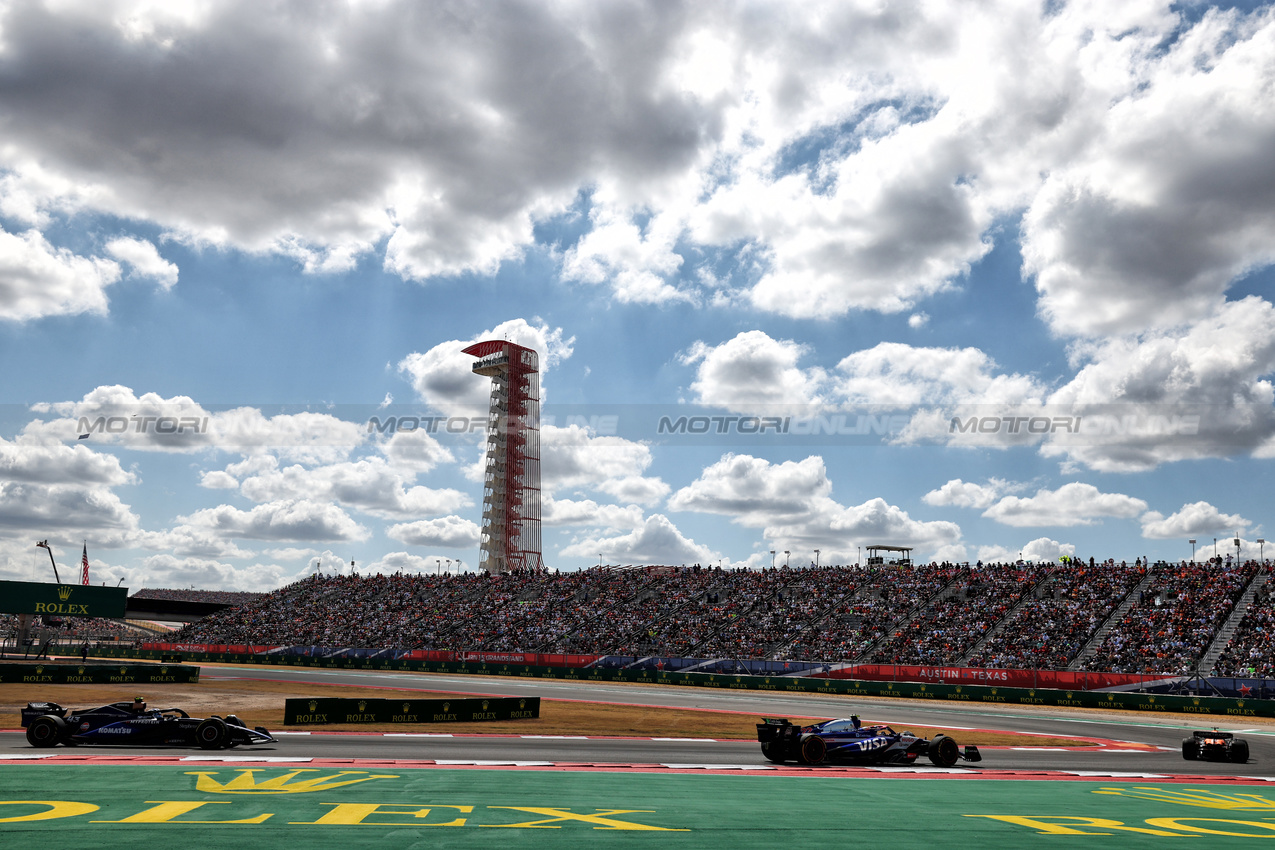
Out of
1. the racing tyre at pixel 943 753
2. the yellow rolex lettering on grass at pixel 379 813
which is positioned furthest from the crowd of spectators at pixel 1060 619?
the yellow rolex lettering on grass at pixel 379 813

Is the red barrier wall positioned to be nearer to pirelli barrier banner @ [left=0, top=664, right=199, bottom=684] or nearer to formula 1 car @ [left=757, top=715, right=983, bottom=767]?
formula 1 car @ [left=757, top=715, right=983, bottom=767]

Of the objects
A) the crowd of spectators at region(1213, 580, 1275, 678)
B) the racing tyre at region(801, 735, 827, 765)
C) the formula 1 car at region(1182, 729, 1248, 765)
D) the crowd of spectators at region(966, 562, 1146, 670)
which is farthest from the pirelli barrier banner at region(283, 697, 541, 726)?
the crowd of spectators at region(1213, 580, 1275, 678)

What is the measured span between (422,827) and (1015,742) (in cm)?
1926

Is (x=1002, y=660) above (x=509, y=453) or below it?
below

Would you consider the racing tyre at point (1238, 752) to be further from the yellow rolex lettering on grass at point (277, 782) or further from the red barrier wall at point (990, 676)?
the red barrier wall at point (990, 676)

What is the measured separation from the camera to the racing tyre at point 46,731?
17.4 meters

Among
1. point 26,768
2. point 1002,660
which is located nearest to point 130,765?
point 26,768

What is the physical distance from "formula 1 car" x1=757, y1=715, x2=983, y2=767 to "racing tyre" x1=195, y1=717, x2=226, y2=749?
10.8 metres

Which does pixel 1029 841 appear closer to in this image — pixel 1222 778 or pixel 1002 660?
pixel 1222 778

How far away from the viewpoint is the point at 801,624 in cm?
5353

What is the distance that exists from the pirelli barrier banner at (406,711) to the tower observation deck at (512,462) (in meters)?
63.5

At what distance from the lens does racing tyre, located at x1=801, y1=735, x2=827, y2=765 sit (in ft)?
57.8

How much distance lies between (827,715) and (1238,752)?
47.8ft

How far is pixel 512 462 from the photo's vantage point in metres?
92.4
